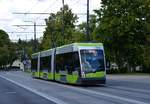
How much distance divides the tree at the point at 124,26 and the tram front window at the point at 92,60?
119ft

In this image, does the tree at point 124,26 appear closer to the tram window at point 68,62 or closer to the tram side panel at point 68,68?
the tram side panel at point 68,68

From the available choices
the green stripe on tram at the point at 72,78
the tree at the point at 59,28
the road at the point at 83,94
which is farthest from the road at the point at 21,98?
the tree at the point at 59,28

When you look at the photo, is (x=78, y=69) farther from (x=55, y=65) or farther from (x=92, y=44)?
(x=55, y=65)

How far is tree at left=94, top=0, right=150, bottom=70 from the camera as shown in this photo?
73.1 meters

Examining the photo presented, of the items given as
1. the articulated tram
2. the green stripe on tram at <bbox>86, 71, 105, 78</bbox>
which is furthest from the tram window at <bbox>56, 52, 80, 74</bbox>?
the green stripe on tram at <bbox>86, 71, 105, 78</bbox>

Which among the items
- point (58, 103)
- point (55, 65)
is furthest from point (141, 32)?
point (58, 103)

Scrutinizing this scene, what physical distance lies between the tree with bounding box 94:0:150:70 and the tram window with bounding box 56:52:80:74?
30.6m

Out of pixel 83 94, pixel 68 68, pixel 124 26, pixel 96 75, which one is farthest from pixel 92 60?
pixel 124 26

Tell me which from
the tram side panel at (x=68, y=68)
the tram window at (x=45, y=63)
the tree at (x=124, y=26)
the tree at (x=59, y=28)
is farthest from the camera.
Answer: the tree at (x=59, y=28)

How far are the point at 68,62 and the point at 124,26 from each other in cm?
3505

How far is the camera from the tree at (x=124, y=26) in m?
73.1

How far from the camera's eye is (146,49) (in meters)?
71.8

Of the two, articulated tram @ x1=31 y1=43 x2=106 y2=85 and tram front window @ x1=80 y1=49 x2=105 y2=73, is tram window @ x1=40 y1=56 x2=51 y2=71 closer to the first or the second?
articulated tram @ x1=31 y1=43 x2=106 y2=85

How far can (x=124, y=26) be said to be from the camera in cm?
7281
